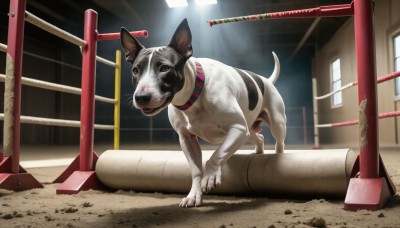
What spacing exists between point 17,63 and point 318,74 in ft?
34.0

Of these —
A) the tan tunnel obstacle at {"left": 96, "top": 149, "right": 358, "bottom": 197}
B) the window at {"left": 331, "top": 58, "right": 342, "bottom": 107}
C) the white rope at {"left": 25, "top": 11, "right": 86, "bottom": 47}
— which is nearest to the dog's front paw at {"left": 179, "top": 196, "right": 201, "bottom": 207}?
the tan tunnel obstacle at {"left": 96, "top": 149, "right": 358, "bottom": 197}

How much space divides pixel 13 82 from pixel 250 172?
1176 mm

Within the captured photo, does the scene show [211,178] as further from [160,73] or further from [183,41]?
[183,41]

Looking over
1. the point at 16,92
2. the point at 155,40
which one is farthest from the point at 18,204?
the point at 155,40

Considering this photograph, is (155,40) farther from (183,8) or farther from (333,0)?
(333,0)

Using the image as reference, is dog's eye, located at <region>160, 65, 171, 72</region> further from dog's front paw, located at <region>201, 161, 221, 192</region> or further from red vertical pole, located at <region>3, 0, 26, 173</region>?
red vertical pole, located at <region>3, 0, 26, 173</region>

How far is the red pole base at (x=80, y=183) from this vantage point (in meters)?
1.95

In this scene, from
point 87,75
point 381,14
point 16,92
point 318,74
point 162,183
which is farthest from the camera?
point 318,74

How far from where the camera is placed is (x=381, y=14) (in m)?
7.20

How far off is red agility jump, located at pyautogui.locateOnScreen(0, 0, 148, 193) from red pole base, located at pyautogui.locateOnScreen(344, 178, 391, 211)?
4.18ft

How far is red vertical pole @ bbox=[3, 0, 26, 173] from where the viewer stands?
1.83 metres

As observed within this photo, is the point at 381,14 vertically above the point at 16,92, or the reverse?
the point at 381,14

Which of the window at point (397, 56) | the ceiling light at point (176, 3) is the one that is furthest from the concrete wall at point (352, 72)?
the ceiling light at point (176, 3)

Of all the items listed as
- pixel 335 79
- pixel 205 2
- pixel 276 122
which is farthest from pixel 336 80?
pixel 276 122
